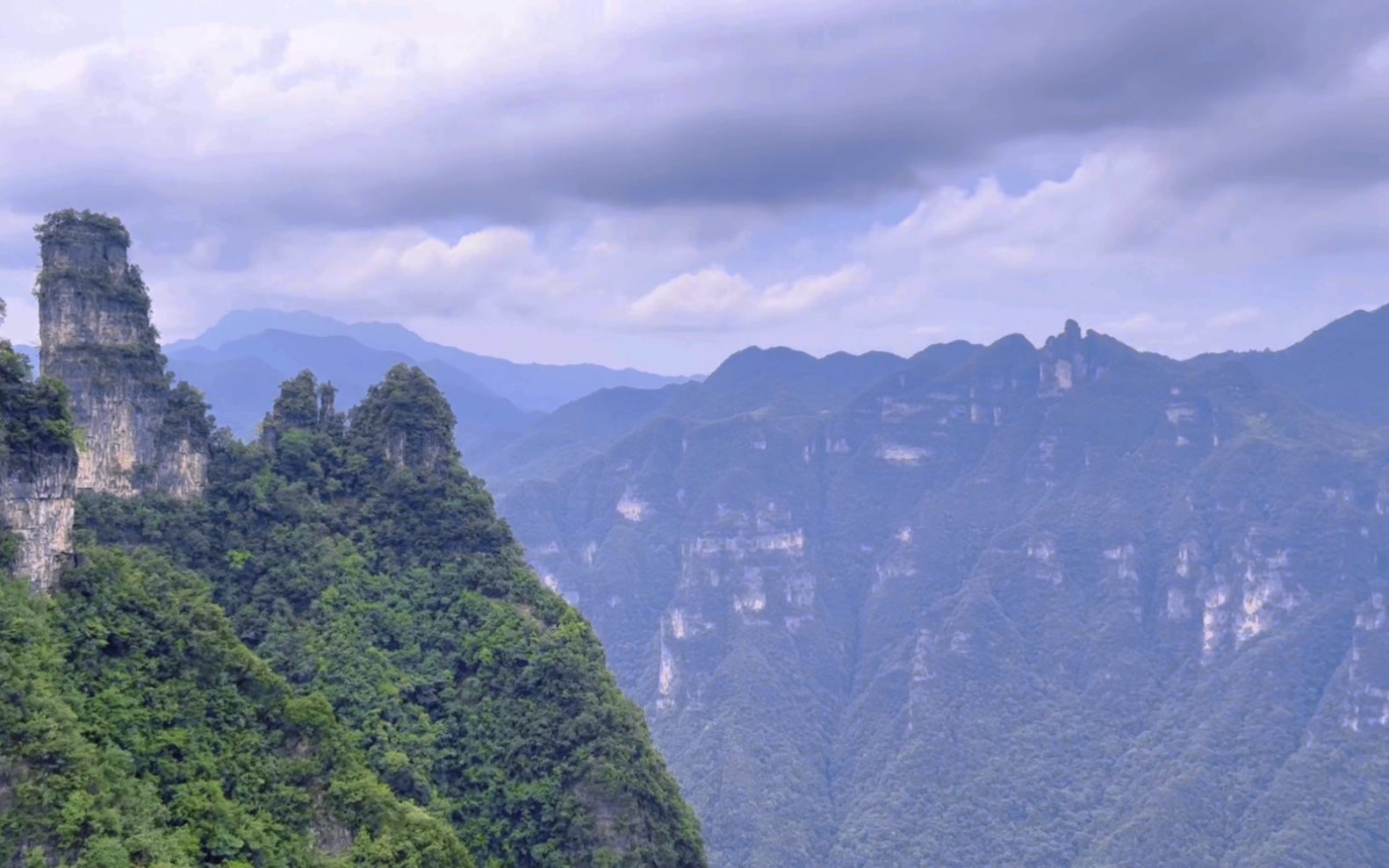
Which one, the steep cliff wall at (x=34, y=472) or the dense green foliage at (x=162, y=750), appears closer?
the dense green foliage at (x=162, y=750)

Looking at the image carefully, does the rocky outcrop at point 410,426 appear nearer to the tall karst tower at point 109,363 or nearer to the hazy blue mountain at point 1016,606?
the tall karst tower at point 109,363

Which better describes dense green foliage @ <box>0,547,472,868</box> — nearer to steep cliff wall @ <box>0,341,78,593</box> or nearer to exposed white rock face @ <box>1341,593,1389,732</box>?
steep cliff wall @ <box>0,341,78,593</box>

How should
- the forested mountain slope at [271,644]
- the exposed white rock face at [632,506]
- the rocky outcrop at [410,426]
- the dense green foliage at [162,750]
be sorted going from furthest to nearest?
the exposed white rock face at [632,506] → the rocky outcrop at [410,426] → the forested mountain slope at [271,644] → the dense green foliage at [162,750]

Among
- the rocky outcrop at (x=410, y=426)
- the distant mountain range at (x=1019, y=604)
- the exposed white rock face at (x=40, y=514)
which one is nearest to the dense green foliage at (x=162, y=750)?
the exposed white rock face at (x=40, y=514)

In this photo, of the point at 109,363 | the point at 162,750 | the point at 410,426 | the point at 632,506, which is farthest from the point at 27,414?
the point at 632,506

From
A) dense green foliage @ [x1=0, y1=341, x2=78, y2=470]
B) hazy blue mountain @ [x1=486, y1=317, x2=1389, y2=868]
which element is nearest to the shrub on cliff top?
dense green foliage @ [x1=0, y1=341, x2=78, y2=470]

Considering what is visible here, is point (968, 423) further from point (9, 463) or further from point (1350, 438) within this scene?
point (9, 463)

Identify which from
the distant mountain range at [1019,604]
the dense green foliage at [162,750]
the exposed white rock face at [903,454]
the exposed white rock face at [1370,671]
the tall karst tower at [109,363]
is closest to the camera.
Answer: the dense green foliage at [162,750]
